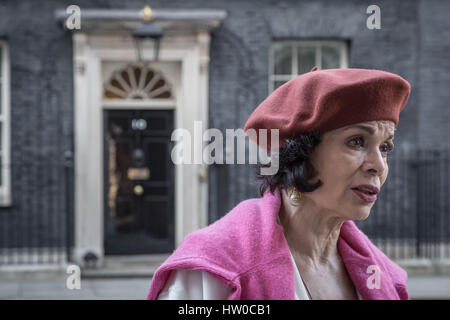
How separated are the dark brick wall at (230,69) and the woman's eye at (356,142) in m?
7.39

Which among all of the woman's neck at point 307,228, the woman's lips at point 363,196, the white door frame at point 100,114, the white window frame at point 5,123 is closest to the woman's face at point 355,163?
the woman's lips at point 363,196

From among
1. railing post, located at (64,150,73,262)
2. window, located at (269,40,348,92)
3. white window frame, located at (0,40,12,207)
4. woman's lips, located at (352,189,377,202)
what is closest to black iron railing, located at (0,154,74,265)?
railing post, located at (64,150,73,262)

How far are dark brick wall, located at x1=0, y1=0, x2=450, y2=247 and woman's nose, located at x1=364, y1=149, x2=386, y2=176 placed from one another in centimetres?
740

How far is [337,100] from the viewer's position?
52.7 inches

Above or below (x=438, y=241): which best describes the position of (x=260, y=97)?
above

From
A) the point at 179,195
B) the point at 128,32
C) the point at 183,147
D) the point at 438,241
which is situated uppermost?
the point at 128,32

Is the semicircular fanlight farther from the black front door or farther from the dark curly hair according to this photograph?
the dark curly hair

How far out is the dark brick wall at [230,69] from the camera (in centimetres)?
861

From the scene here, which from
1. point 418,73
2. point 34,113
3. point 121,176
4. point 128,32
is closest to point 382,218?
point 418,73

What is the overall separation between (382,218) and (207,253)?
8107 mm

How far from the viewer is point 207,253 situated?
1391 millimetres

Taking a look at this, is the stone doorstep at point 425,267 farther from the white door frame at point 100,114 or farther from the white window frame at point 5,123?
the white window frame at point 5,123

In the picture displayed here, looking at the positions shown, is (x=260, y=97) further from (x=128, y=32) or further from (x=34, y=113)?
(x=34, y=113)

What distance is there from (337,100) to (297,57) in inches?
317
